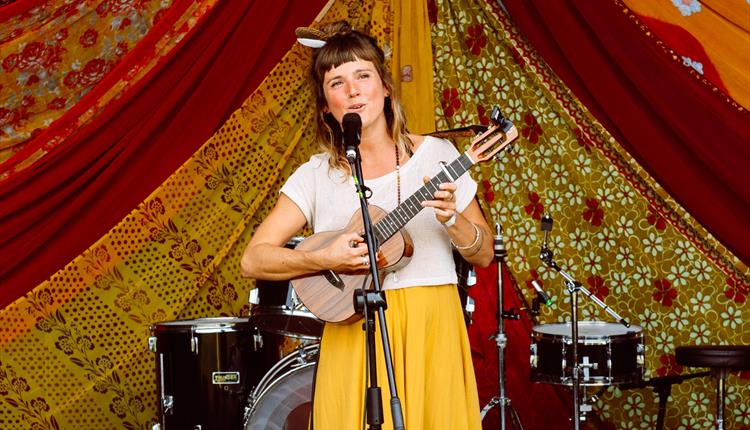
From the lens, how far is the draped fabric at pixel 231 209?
435 centimetres

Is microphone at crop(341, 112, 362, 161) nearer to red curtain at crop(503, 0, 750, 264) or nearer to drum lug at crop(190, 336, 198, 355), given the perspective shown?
drum lug at crop(190, 336, 198, 355)

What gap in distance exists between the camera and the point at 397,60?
4.55 meters

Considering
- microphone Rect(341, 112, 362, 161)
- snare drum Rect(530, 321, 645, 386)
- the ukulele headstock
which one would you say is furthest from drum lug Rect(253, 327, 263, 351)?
microphone Rect(341, 112, 362, 161)

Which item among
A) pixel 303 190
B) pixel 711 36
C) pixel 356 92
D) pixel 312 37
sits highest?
pixel 711 36

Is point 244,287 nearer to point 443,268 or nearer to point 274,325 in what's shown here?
point 274,325

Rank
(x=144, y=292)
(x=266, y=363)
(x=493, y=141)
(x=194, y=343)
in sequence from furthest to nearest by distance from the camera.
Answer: (x=144, y=292) < (x=266, y=363) < (x=194, y=343) < (x=493, y=141)

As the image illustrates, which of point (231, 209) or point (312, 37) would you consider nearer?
point (312, 37)

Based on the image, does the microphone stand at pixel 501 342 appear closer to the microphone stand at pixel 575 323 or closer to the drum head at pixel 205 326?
the microphone stand at pixel 575 323

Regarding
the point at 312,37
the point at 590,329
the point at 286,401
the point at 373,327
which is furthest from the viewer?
the point at 590,329

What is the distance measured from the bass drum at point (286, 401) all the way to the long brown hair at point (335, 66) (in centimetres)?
136

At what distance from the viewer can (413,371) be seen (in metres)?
2.22

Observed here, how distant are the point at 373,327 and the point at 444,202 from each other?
373 millimetres

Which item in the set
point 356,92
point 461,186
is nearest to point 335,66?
point 356,92

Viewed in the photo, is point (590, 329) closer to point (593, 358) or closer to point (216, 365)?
point (593, 358)
